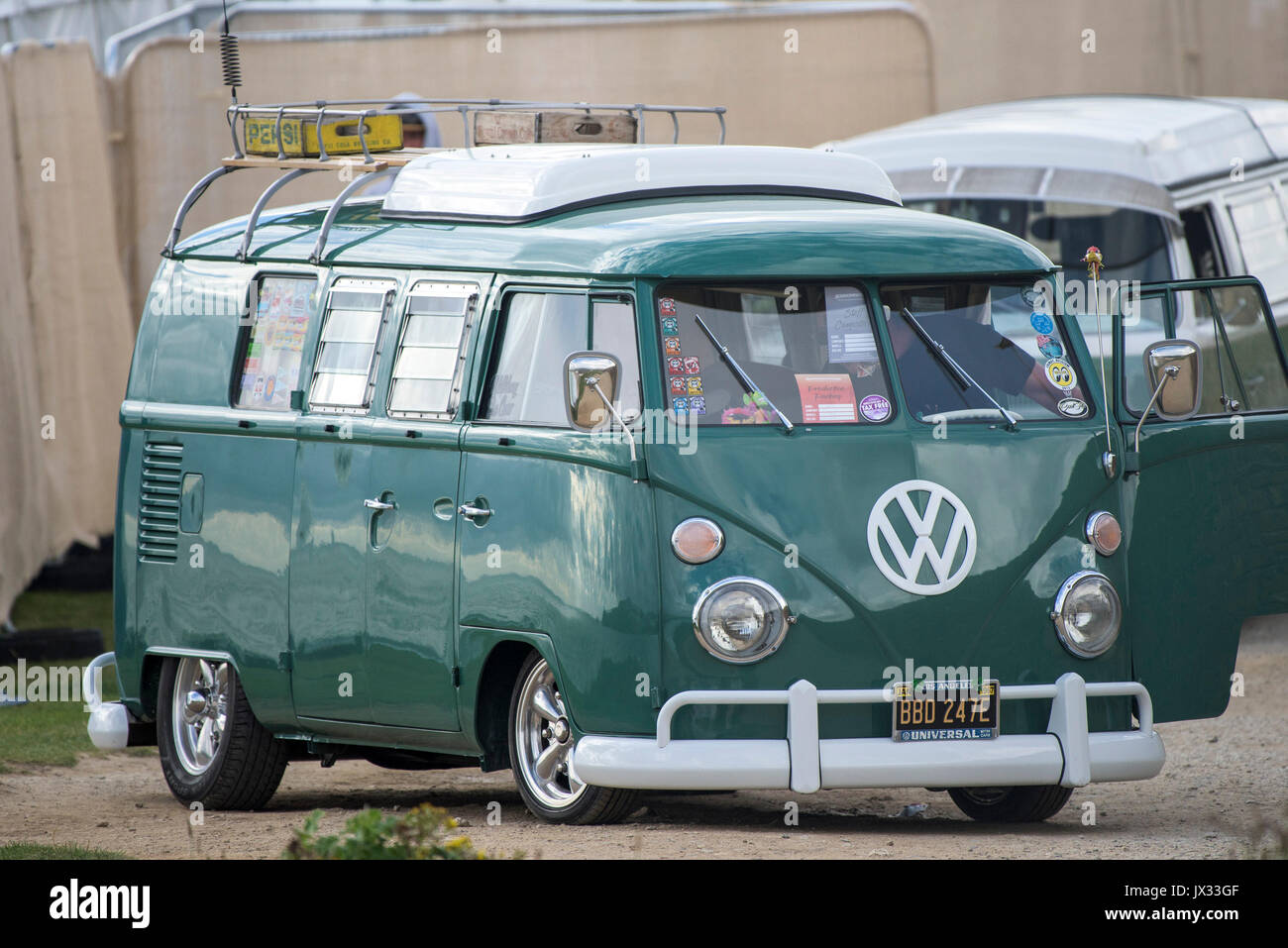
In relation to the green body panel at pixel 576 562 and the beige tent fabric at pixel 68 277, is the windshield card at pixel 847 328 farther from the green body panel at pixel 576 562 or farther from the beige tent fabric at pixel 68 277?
the beige tent fabric at pixel 68 277

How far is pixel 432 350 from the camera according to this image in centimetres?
886

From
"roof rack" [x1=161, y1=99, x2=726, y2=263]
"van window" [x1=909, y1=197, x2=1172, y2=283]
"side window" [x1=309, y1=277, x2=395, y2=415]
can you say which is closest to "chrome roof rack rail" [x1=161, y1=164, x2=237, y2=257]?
"roof rack" [x1=161, y1=99, x2=726, y2=263]

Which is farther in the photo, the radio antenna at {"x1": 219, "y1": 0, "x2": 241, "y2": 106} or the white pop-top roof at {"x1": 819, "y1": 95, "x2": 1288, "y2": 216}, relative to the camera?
the white pop-top roof at {"x1": 819, "y1": 95, "x2": 1288, "y2": 216}

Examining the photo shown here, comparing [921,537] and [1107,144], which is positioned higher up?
[1107,144]

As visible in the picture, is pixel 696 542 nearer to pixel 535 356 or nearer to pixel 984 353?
pixel 535 356

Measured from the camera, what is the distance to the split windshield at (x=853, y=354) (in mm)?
8070

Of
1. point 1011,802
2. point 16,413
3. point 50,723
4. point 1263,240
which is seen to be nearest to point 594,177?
point 1011,802

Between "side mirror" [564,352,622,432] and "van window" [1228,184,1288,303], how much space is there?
7448mm

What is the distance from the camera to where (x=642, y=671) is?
25.7 feet

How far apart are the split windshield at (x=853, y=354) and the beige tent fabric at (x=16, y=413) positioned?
30.1ft

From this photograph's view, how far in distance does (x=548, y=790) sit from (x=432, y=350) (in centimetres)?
179

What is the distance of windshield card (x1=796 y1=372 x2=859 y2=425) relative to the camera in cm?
809

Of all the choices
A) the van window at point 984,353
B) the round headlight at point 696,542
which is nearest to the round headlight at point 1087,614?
the van window at point 984,353

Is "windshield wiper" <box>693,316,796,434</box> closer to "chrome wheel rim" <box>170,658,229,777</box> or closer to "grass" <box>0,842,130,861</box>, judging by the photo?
"grass" <box>0,842,130,861</box>
